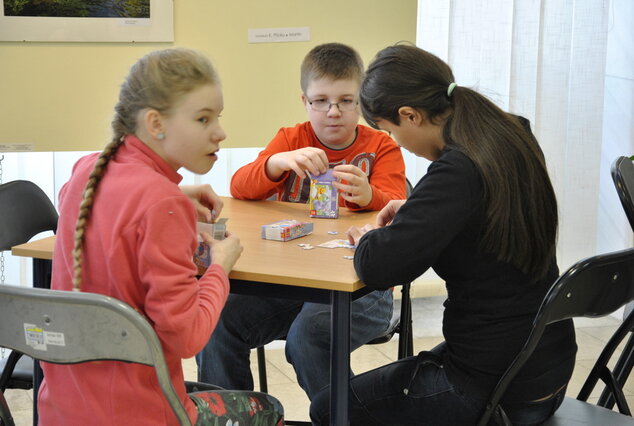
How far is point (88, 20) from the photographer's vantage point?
333cm

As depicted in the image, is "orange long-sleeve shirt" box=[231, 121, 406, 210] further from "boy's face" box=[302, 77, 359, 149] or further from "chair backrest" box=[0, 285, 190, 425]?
"chair backrest" box=[0, 285, 190, 425]

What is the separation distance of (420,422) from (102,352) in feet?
2.36

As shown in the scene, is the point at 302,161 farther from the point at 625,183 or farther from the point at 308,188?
the point at 625,183

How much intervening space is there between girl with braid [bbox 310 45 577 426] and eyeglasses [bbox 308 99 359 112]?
67 cm

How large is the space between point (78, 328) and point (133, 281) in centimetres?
14

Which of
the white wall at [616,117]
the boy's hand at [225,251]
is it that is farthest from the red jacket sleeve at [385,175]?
the white wall at [616,117]

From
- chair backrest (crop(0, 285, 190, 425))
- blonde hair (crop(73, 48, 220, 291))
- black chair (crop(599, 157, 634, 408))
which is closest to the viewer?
chair backrest (crop(0, 285, 190, 425))

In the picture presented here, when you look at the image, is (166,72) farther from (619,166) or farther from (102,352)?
(619,166)

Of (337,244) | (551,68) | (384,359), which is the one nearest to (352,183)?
(337,244)

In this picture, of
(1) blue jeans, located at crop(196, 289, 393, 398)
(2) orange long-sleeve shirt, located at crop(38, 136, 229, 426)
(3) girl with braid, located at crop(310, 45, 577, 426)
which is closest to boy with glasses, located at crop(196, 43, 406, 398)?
(1) blue jeans, located at crop(196, 289, 393, 398)

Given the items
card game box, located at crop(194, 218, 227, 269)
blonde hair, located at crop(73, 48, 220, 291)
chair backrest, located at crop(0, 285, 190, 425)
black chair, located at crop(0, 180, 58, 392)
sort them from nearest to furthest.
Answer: chair backrest, located at crop(0, 285, 190, 425)
blonde hair, located at crop(73, 48, 220, 291)
card game box, located at crop(194, 218, 227, 269)
black chair, located at crop(0, 180, 58, 392)

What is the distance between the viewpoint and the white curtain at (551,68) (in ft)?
12.7

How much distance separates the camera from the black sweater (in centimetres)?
165

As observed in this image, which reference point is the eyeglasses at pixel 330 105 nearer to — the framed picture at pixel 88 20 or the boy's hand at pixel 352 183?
the boy's hand at pixel 352 183
